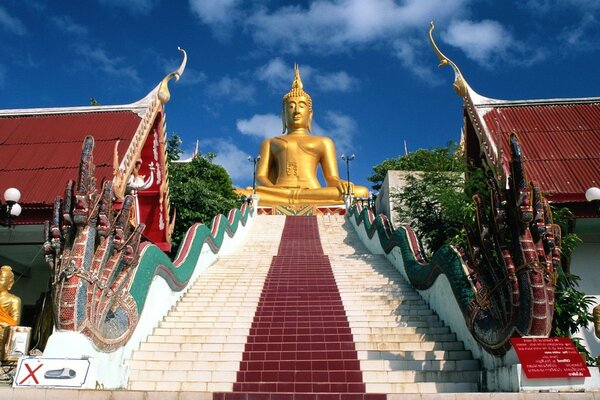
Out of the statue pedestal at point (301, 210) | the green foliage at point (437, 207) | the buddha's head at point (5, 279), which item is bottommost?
the buddha's head at point (5, 279)

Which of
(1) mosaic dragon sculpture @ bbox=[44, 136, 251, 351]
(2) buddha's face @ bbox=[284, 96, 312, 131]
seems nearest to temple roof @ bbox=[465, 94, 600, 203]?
(1) mosaic dragon sculpture @ bbox=[44, 136, 251, 351]

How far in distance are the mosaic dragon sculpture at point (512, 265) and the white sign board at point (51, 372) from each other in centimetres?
426

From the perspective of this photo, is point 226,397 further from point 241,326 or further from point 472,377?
point 472,377

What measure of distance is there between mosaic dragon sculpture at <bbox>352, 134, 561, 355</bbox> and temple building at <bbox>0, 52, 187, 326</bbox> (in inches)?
260

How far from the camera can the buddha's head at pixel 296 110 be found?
26.6m

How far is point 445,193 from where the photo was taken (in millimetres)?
10523

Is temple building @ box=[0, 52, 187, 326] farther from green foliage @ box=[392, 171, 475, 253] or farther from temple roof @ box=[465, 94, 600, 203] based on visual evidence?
temple roof @ box=[465, 94, 600, 203]

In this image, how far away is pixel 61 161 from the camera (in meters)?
11.5

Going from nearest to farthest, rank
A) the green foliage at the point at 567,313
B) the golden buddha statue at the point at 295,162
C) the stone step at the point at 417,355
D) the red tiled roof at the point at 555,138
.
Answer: the stone step at the point at 417,355
the green foliage at the point at 567,313
the red tiled roof at the point at 555,138
the golden buddha statue at the point at 295,162

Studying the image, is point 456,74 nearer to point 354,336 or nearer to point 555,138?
point 555,138

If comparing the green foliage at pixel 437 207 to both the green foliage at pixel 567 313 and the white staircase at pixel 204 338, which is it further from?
the white staircase at pixel 204 338

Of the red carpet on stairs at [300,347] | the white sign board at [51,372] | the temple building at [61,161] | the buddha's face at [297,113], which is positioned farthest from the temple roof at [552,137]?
the buddha's face at [297,113]

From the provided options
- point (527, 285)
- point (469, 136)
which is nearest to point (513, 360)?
point (527, 285)

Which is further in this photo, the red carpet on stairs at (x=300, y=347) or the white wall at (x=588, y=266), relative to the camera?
the white wall at (x=588, y=266)
